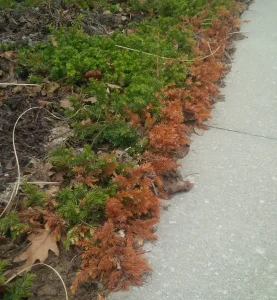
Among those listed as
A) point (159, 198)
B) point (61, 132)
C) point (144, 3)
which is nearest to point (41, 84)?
point (61, 132)

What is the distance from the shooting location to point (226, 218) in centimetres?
285

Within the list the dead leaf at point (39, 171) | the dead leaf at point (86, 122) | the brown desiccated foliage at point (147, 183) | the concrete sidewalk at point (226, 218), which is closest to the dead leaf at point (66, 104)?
the dead leaf at point (86, 122)

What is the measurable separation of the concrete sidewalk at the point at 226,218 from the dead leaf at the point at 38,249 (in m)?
0.49

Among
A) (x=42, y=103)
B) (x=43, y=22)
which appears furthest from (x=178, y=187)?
(x=43, y=22)

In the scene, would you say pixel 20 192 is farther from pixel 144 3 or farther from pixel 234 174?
pixel 144 3

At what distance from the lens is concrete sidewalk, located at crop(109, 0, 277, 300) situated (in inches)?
94.9

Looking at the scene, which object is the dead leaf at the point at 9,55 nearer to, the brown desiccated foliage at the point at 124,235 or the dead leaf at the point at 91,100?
the dead leaf at the point at 91,100

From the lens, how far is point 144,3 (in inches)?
212

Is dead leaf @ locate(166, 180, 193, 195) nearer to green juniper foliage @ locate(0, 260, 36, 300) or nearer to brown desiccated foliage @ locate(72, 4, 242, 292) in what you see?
brown desiccated foliage @ locate(72, 4, 242, 292)

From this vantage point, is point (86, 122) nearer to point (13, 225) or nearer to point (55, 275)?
point (13, 225)

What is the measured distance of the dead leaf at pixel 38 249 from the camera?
2408 millimetres

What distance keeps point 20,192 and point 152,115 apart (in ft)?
4.33

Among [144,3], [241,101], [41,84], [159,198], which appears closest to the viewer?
[159,198]

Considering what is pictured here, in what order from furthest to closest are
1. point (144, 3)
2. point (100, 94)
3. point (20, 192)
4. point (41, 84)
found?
point (144, 3) < point (41, 84) < point (100, 94) < point (20, 192)
